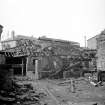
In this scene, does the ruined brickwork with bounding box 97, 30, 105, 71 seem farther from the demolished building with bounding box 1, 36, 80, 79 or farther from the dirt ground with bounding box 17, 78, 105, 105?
the demolished building with bounding box 1, 36, 80, 79

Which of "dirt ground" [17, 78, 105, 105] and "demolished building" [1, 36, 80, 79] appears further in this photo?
"demolished building" [1, 36, 80, 79]

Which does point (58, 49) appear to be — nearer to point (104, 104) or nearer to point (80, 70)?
point (80, 70)

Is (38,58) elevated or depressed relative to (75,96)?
elevated

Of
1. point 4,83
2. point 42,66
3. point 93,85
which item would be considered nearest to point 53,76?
point 42,66

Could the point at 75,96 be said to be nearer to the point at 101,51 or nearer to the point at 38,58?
the point at 101,51

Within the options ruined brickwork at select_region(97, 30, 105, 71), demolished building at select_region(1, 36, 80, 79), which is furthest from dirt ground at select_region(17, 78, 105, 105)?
demolished building at select_region(1, 36, 80, 79)

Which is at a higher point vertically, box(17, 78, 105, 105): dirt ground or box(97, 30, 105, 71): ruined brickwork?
box(97, 30, 105, 71): ruined brickwork

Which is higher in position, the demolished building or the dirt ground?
the demolished building

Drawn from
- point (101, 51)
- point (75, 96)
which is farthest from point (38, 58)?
point (75, 96)

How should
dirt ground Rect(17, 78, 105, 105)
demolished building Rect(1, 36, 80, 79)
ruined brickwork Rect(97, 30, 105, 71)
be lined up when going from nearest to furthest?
1. dirt ground Rect(17, 78, 105, 105)
2. ruined brickwork Rect(97, 30, 105, 71)
3. demolished building Rect(1, 36, 80, 79)

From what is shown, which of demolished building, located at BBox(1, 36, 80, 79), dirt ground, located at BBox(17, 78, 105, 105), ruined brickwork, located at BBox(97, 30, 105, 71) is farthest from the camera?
demolished building, located at BBox(1, 36, 80, 79)

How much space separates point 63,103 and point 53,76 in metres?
13.4

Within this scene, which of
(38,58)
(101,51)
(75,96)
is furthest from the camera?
(38,58)

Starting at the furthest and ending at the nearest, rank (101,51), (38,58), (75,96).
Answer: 1. (38,58)
2. (101,51)
3. (75,96)
